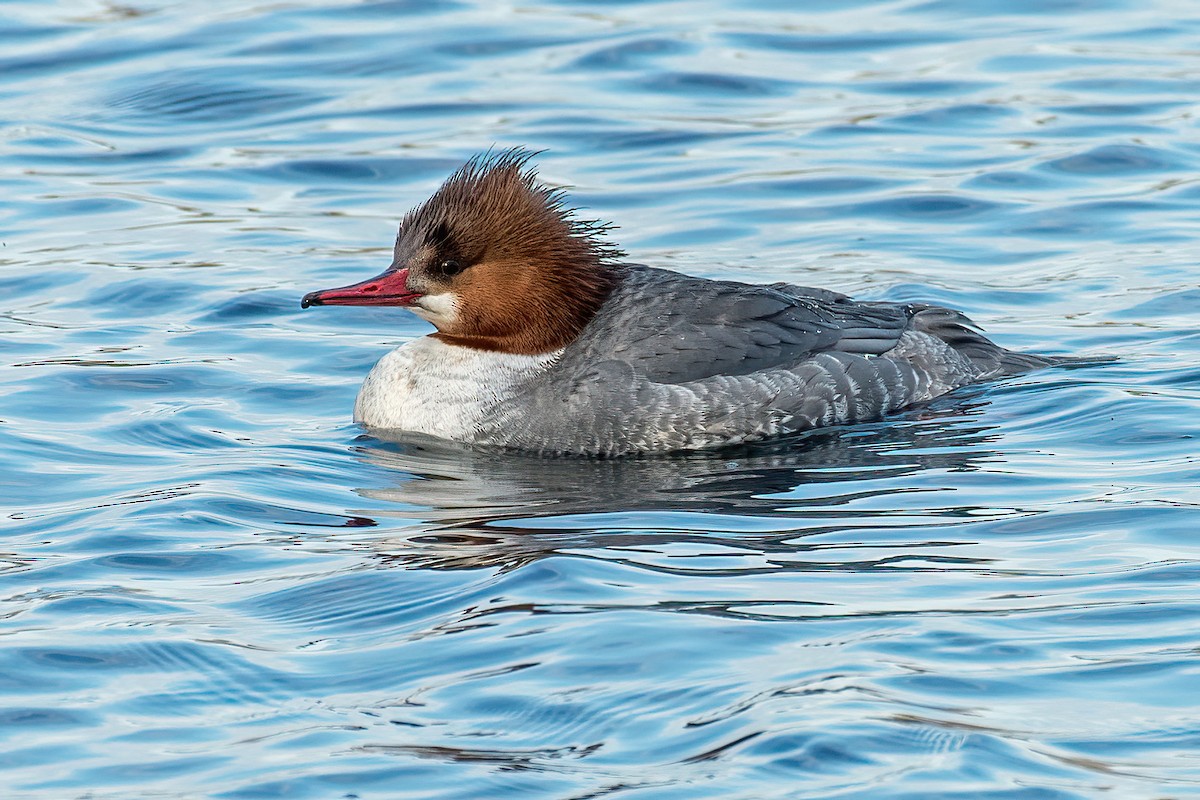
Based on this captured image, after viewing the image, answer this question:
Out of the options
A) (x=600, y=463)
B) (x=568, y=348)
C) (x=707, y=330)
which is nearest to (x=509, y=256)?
(x=568, y=348)

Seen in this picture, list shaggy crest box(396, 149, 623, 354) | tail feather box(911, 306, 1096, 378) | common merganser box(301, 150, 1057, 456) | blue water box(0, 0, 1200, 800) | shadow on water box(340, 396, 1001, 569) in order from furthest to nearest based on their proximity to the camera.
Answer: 1. tail feather box(911, 306, 1096, 378)
2. shaggy crest box(396, 149, 623, 354)
3. common merganser box(301, 150, 1057, 456)
4. shadow on water box(340, 396, 1001, 569)
5. blue water box(0, 0, 1200, 800)

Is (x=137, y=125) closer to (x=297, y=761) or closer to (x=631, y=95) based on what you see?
(x=631, y=95)

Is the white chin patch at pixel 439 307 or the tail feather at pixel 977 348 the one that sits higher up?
the white chin patch at pixel 439 307

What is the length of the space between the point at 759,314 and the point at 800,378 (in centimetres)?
38

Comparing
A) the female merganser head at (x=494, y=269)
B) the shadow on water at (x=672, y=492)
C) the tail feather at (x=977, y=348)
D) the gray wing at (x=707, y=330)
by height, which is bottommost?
the shadow on water at (x=672, y=492)

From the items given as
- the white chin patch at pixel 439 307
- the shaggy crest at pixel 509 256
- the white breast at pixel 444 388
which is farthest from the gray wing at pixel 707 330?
the white chin patch at pixel 439 307

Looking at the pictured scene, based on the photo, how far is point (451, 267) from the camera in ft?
31.7

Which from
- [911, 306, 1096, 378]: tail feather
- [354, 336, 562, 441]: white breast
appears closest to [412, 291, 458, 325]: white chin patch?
[354, 336, 562, 441]: white breast

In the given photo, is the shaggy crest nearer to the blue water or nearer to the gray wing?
the gray wing

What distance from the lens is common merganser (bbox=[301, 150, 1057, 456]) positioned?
9523 mm

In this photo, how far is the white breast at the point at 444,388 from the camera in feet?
31.8

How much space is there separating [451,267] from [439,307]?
0.23 m

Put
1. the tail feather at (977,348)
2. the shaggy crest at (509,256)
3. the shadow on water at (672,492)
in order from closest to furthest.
Result: the shadow on water at (672,492), the shaggy crest at (509,256), the tail feather at (977,348)

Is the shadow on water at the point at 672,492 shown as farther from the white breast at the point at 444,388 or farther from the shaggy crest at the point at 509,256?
the shaggy crest at the point at 509,256
